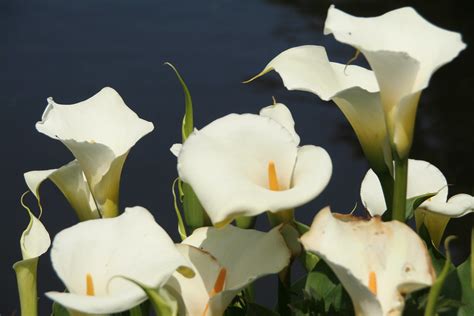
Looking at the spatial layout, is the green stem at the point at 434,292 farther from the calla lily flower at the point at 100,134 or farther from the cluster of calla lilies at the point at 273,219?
the calla lily flower at the point at 100,134

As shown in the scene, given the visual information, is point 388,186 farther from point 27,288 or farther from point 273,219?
point 27,288

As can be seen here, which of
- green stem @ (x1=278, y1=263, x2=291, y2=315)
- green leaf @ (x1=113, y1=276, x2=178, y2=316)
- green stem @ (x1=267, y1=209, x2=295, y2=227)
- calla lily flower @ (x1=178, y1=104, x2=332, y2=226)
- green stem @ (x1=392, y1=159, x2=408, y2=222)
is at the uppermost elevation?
calla lily flower @ (x1=178, y1=104, x2=332, y2=226)

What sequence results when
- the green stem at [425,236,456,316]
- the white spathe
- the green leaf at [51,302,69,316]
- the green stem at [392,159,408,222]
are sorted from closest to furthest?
the green stem at [425,236,456,316] < the green stem at [392,159,408,222] < the green leaf at [51,302,69,316] < the white spathe

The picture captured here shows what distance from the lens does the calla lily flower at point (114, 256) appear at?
0.49 metres

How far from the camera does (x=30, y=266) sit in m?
0.64

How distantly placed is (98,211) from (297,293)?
16 centimetres

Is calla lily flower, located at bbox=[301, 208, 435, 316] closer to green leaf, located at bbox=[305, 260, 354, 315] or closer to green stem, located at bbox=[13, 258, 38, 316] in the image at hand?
green leaf, located at bbox=[305, 260, 354, 315]

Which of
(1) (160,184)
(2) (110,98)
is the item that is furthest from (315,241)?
(1) (160,184)

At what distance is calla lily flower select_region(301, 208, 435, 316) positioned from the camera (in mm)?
487

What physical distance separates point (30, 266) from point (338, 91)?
241 millimetres

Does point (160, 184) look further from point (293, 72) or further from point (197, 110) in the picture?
point (293, 72)

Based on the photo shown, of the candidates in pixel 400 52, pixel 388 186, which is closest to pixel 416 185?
pixel 388 186

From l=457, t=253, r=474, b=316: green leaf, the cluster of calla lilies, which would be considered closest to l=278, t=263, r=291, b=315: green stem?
the cluster of calla lilies

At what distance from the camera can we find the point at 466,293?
583 mm
